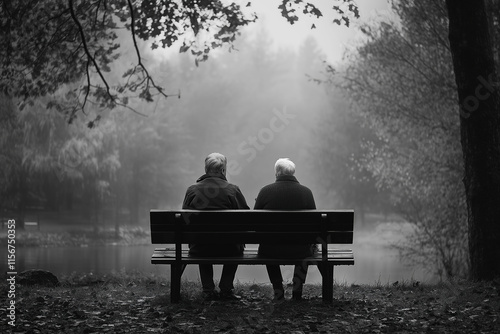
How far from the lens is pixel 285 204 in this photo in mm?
7789

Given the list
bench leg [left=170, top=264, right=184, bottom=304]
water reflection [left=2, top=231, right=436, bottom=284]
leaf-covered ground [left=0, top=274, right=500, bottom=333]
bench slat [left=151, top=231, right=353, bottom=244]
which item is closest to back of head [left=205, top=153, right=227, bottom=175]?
bench slat [left=151, top=231, right=353, bottom=244]

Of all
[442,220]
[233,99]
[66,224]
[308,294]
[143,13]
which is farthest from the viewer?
[233,99]

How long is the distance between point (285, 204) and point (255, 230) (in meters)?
0.56

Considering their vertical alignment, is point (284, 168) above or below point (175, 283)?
above

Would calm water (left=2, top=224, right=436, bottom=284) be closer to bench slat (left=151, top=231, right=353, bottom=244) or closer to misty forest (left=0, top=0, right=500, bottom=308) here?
misty forest (left=0, top=0, right=500, bottom=308)

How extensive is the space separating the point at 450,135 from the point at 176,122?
28812 mm

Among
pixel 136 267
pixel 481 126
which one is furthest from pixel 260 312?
pixel 136 267

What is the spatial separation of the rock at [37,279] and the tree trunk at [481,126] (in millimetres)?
5935

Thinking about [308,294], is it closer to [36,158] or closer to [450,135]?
[450,135]

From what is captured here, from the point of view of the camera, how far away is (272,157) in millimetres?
53562

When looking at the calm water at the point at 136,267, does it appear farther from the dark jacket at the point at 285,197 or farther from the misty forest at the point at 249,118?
the dark jacket at the point at 285,197

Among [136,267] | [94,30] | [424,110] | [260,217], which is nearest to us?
[260,217]

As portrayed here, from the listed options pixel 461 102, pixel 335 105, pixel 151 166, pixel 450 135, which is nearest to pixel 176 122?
pixel 151 166

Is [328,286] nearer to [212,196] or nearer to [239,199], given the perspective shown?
[239,199]
